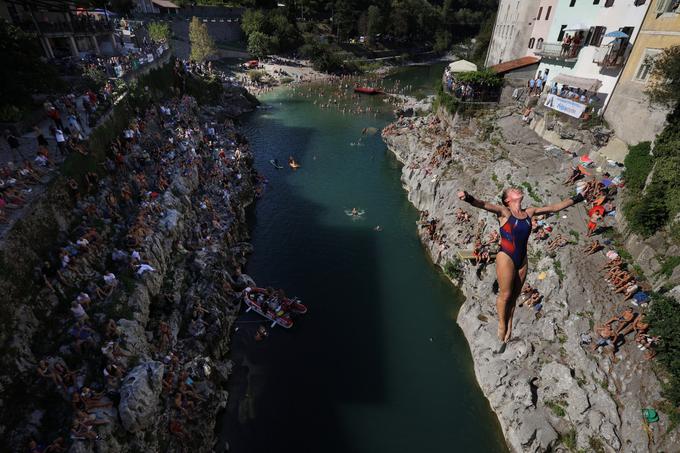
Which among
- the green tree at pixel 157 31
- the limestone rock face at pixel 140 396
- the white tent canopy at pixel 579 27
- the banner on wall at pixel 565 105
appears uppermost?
the white tent canopy at pixel 579 27

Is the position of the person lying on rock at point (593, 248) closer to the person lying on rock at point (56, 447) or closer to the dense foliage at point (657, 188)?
the dense foliage at point (657, 188)

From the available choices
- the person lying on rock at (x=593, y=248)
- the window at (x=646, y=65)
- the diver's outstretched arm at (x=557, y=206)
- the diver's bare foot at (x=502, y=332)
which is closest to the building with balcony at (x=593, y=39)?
the window at (x=646, y=65)

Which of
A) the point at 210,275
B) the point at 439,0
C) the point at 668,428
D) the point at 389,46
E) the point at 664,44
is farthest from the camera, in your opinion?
the point at 439,0

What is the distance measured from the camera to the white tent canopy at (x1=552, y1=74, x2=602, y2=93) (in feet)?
89.1

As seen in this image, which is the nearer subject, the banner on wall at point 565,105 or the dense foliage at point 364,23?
the banner on wall at point 565,105

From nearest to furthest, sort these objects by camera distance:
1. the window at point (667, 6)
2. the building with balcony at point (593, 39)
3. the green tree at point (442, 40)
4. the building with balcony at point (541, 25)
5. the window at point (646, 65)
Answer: the window at point (667, 6) → the window at point (646, 65) → the building with balcony at point (593, 39) → the building with balcony at point (541, 25) → the green tree at point (442, 40)

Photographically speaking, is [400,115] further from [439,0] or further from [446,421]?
[439,0]

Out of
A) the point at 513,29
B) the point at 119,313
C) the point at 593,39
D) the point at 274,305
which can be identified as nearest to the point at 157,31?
the point at 513,29

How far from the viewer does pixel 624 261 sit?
1875 cm

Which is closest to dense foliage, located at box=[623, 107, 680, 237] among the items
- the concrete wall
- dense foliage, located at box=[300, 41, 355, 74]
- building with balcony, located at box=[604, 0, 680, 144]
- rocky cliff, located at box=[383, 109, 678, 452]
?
building with balcony, located at box=[604, 0, 680, 144]

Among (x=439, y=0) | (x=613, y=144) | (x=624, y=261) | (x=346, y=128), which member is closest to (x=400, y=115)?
(x=346, y=128)

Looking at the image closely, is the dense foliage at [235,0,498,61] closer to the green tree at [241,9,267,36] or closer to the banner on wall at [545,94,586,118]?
the green tree at [241,9,267,36]

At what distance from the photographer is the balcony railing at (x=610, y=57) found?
2449 centimetres

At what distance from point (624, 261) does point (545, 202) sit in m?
6.19
